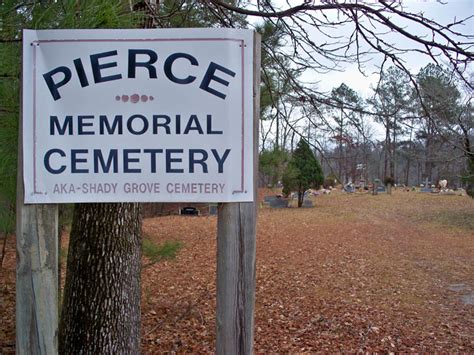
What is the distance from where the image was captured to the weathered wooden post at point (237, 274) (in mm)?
1745

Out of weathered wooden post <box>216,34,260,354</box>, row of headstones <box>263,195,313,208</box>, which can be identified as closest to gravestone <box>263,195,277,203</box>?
row of headstones <box>263,195,313,208</box>

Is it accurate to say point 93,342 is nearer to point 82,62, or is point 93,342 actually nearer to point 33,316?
point 33,316

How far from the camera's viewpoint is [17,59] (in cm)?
222

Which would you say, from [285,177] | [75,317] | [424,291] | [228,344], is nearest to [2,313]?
[75,317]

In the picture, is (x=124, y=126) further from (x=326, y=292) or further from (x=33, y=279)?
(x=326, y=292)

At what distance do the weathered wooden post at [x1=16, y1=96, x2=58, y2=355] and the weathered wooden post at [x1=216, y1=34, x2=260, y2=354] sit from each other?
64 centimetres

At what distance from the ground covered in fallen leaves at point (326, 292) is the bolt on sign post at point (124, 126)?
3064 millimetres

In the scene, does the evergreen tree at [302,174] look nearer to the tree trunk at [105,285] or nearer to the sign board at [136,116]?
the tree trunk at [105,285]

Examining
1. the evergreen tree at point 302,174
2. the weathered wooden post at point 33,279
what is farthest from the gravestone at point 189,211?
the weathered wooden post at point 33,279

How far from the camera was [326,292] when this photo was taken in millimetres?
6883

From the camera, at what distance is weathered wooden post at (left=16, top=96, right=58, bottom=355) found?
5.59 ft

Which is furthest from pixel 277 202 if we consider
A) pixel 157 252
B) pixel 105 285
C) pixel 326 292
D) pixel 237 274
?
pixel 237 274

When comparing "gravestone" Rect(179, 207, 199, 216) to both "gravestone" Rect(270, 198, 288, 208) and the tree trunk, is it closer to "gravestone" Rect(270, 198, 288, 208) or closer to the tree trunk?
"gravestone" Rect(270, 198, 288, 208)

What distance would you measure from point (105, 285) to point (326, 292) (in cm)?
459
